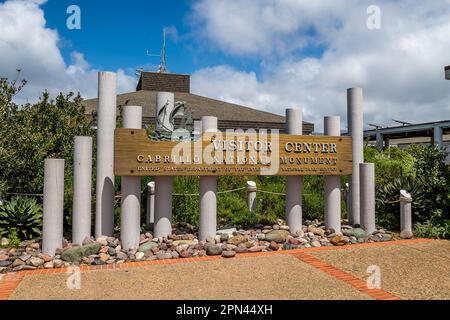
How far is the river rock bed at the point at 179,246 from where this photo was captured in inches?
265

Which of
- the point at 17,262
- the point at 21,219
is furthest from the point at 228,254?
the point at 21,219

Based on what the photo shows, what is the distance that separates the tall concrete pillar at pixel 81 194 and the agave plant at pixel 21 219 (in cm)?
117

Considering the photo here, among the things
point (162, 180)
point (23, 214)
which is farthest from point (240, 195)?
point (23, 214)

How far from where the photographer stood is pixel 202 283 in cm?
536

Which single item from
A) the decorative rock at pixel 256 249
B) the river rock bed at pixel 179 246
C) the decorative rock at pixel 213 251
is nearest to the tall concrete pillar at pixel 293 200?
the river rock bed at pixel 179 246

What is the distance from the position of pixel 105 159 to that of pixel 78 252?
1.90 metres

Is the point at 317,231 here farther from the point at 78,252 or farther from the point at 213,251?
the point at 78,252

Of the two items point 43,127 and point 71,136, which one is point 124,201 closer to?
point 71,136

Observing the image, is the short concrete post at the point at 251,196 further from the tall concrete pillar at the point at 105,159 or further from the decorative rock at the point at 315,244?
the tall concrete pillar at the point at 105,159

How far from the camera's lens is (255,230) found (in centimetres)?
883

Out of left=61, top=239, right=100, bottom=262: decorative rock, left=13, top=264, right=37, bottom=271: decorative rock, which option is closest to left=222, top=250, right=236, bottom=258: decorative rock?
left=61, top=239, right=100, bottom=262: decorative rock

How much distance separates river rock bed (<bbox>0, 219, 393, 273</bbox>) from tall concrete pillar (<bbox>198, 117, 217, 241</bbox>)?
20 cm

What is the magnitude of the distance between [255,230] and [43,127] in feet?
22.3
